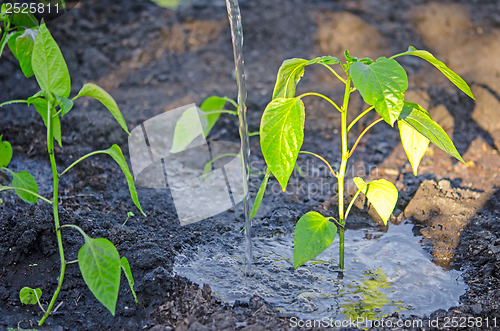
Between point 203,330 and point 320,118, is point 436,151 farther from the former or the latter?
point 203,330

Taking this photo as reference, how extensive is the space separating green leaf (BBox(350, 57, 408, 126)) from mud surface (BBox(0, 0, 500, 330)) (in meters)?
0.75

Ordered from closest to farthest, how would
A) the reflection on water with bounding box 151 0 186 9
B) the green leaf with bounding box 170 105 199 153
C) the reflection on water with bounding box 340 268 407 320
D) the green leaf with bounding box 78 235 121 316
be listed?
the green leaf with bounding box 78 235 121 316
the reflection on water with bounding box 340 268 407 320
the green leaf with bounding box 170 105 199 153
the reflection on water with bounding box 151 0 186 9

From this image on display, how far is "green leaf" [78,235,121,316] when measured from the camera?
137 centimetres

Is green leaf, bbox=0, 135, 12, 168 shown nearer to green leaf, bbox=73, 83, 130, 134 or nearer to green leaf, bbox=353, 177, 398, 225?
green leaf, bbox=73, 83, 130, 134

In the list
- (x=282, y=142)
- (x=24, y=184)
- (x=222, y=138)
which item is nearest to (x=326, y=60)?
(x=282, y=142)

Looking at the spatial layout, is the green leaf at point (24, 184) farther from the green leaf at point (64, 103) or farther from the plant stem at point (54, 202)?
the green leaf at point (64, 103)

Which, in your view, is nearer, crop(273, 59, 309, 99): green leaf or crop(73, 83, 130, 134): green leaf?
crop(73, 83, 130, 134): green leaf

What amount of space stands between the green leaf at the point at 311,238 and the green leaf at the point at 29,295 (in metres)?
0.88

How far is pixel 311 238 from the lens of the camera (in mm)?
1624

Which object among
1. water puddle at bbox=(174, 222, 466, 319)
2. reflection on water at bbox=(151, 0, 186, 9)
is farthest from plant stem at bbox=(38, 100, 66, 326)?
reflection on water at bbox=(151, 0, 186, 9)

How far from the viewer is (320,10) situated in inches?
174

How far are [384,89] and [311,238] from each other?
0.54 meters

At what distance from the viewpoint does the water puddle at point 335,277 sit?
1.76m

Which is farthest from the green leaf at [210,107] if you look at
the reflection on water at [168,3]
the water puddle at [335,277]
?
the reflection on water at [168,3]
